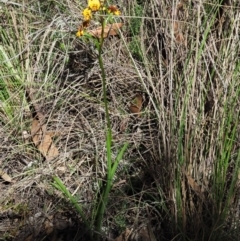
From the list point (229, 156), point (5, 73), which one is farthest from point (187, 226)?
point (5, 73)

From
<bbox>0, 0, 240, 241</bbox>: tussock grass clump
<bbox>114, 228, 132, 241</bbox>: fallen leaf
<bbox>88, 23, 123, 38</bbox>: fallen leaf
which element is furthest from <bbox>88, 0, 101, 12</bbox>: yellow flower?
<bbox>114, 228, 132, 241</bbox>: fallen leaf

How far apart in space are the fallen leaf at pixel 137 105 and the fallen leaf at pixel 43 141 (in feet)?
1.42

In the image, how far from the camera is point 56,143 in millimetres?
2598

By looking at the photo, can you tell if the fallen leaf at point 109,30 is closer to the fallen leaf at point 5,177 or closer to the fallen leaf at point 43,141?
the fallen leaf at point 43,141

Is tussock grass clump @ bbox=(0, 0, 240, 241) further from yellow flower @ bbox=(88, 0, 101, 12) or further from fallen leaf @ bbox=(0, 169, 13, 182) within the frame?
yellow flower @ bbox=(88, 0, 101, 12)

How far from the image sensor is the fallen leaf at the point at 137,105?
8.58 feet

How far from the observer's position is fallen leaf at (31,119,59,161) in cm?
254

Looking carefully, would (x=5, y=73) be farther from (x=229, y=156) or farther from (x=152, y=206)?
(x=229, y=156)

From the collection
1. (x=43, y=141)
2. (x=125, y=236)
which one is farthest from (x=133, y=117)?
(x=125, y=236)

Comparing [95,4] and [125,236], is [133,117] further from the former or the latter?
[95,4]

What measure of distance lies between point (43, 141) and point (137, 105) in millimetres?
502

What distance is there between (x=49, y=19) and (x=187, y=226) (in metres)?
1.50

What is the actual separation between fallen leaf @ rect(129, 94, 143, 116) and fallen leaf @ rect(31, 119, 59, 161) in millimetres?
434

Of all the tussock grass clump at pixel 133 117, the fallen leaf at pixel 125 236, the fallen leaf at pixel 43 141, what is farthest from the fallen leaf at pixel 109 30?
the fallen leaf at pixel 125 236
